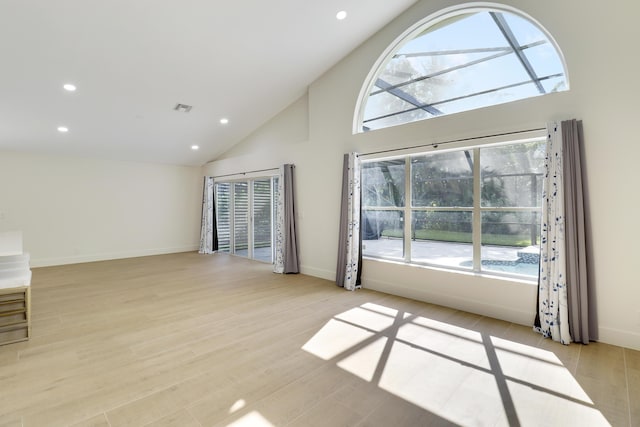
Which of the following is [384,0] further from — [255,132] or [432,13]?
[255,132]

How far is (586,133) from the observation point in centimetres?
294

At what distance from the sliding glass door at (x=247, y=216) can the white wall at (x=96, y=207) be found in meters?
1.08

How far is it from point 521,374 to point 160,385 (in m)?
2.72

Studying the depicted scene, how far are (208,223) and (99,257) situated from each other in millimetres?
2499

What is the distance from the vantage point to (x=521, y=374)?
92.1 inches

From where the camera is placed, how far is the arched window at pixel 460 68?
338 cm

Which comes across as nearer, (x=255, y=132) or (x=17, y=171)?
(x=17, y=171)

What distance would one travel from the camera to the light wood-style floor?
6.22ft

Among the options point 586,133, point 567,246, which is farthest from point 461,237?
point 586,133

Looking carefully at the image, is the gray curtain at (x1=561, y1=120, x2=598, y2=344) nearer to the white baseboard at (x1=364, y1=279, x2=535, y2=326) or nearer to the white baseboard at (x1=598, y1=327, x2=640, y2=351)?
the white baseboard at (x1=598, y1=327, x2=640, y2=351)

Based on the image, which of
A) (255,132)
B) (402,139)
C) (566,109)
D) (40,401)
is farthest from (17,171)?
(566,109)

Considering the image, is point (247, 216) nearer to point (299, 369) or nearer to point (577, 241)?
point (299, 369)

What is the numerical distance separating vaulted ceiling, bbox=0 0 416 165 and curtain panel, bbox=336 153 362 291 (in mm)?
1867

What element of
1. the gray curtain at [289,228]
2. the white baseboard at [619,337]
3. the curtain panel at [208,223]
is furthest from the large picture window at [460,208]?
the curtain panel at [208,223]
